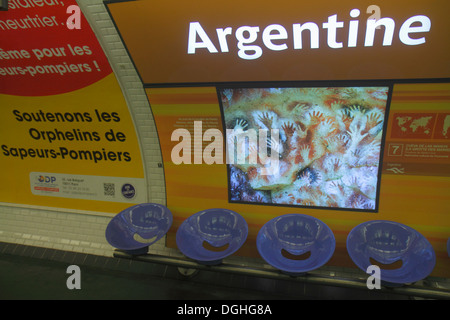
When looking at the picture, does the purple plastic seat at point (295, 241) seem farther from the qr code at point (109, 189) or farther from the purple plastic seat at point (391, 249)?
the qr code at point (109, 189)

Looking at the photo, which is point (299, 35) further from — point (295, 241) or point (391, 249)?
point (391, 249)

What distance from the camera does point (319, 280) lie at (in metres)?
2.77

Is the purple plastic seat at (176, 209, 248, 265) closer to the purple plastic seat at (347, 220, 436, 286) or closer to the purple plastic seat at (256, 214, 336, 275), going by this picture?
the purple plastic seat at (256, 214, 336, 275)

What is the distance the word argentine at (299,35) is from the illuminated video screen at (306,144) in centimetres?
41

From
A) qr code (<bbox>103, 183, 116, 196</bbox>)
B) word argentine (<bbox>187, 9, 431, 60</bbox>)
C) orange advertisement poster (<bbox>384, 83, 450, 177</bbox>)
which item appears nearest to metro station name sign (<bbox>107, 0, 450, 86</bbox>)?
A: word argentine (<bbox>187, 9, 431, 60</bbox>)

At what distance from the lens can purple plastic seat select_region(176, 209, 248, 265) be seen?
3.16m

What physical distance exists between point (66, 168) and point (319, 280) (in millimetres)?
3377

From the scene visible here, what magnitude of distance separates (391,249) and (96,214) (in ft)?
11.7

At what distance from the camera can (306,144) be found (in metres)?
3.18

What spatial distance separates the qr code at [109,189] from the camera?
390cm

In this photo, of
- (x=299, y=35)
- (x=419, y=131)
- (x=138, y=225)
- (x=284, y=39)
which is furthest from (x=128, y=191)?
(x=419, y=131)

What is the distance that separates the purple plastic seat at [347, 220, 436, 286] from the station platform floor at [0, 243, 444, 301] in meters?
0.39

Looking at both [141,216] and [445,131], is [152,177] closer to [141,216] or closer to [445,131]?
[141,216]

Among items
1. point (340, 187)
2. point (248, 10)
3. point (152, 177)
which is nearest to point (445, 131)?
point (340, 187)
